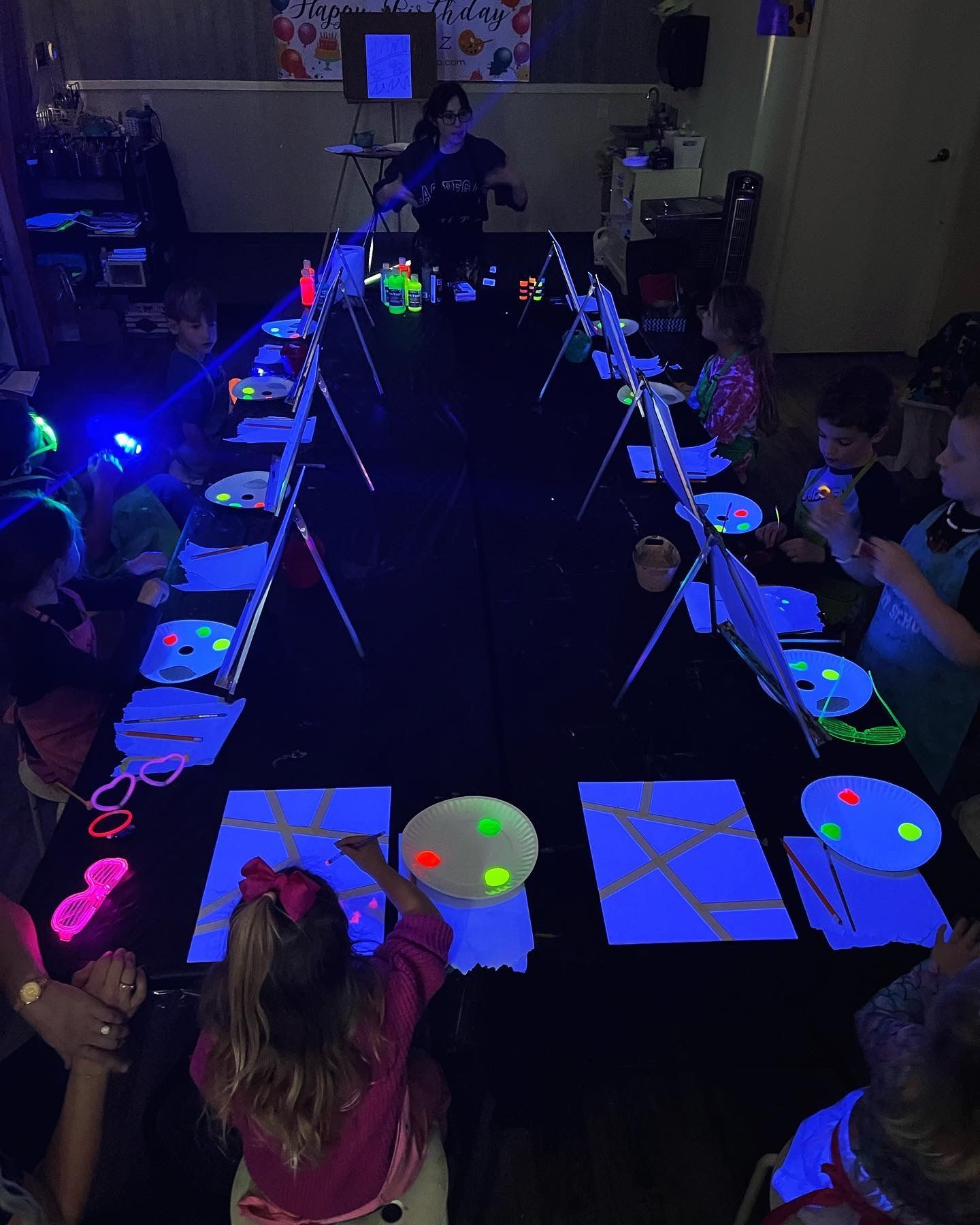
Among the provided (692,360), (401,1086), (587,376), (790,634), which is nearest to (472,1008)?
(401,1086)

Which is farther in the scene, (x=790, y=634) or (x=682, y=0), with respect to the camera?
(x=682, y=0)

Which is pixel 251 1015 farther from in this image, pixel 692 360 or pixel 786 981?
pixel 692 360

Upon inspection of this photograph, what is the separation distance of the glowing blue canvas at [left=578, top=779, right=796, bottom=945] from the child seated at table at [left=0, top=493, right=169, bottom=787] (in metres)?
1.08

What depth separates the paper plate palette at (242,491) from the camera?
2490 millimetres

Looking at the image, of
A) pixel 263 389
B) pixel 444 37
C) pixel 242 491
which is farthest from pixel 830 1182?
pixel 444 37

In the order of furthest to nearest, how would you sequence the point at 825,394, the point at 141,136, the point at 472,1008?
the point at 141,136
the point at 825,394
the point at 472,1008

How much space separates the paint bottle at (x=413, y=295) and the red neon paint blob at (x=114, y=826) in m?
3.18

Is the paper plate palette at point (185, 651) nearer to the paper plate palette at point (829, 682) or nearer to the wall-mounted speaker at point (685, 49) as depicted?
the paper plate palette at point (829, 682)

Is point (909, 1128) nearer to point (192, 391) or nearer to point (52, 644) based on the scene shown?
point (52, 644)

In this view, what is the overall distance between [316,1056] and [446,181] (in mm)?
4096

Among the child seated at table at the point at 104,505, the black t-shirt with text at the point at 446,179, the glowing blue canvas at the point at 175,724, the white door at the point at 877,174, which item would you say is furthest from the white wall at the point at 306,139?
the glowing blue canvas at the point at 175,724

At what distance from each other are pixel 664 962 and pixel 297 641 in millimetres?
1086

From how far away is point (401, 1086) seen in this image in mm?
1257

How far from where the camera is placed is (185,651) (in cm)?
193
